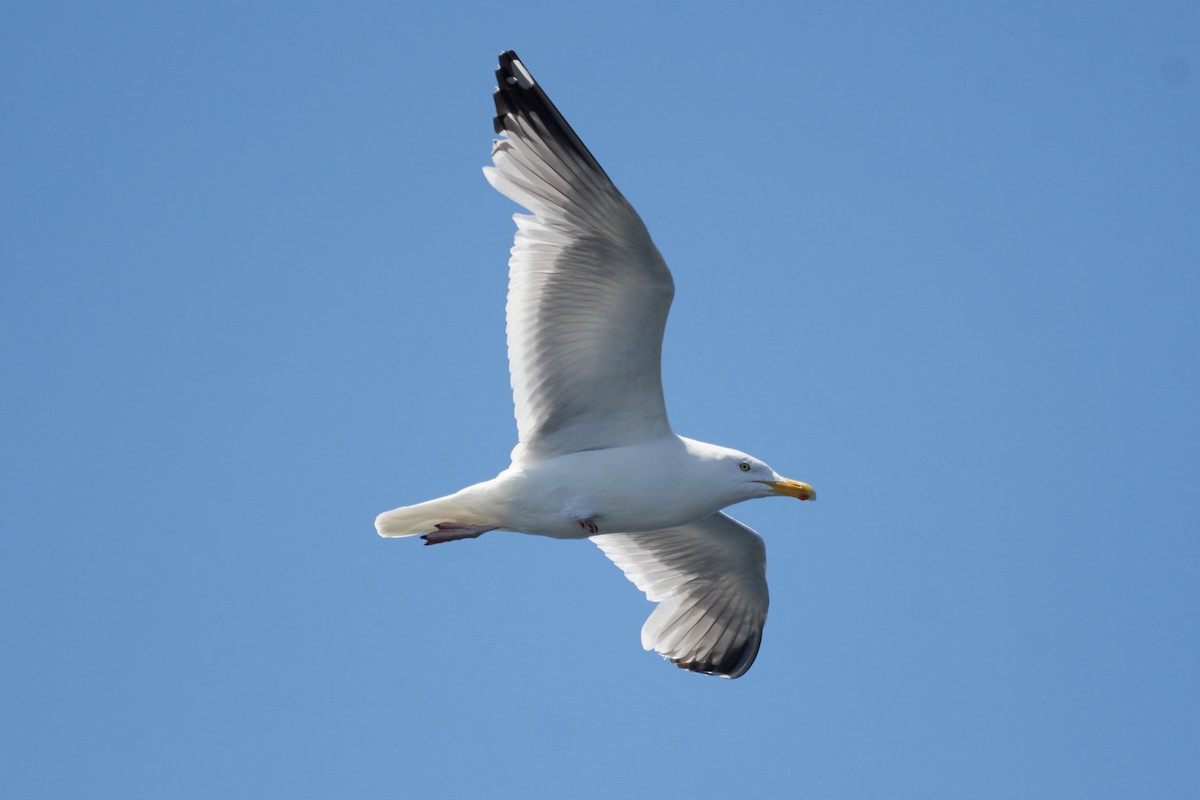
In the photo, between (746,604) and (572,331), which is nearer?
(572,331)

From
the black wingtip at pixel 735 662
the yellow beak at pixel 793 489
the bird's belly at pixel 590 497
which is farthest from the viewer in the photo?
the black wingtip at pixel 735 662

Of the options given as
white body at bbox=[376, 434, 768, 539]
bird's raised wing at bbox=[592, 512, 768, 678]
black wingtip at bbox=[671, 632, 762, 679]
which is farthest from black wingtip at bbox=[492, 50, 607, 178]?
black wingtip at bbox=[671, 632, 762, 679]

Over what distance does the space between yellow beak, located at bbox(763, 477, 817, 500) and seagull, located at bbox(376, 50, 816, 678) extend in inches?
0.4

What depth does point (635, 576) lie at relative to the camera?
40.3 ft

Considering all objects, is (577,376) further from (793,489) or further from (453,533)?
(793,489)

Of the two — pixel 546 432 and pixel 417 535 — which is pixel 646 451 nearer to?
pixel 546 432

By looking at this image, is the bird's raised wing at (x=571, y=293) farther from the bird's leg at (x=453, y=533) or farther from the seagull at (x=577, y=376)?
the bird's leg at (x=453, y=533)

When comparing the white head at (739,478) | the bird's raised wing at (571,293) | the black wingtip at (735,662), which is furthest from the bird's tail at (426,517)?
the black wingtip at (735,662)

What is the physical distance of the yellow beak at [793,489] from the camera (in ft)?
33.8

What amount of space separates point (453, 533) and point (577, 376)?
1298 mm

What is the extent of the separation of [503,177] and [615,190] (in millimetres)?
722

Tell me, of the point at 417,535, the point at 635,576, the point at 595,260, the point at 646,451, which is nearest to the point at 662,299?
the point at 595,260

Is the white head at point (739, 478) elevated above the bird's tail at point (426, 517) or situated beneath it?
elevated above

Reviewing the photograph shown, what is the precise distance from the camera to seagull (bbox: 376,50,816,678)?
939 cm
